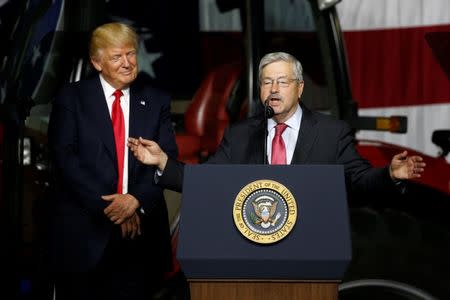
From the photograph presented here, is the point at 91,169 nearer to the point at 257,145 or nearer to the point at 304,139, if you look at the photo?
the point at 257,145

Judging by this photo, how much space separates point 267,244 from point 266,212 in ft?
0.24

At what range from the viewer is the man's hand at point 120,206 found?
3.02m

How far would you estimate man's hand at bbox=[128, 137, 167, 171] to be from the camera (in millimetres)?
2732

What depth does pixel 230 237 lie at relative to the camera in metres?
2.30

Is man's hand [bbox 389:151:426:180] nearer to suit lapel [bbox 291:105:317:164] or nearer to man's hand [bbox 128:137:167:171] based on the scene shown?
suit lapel [bbox 291:105:317:164]

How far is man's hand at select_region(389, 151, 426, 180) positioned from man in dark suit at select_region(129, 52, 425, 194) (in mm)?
58

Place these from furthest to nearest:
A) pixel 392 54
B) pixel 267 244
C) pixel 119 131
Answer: pixel 392 54 < pixel 119 131 < pixel 267 244

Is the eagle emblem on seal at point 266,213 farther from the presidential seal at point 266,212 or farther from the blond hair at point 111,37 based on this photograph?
the blond hair at point 111,37

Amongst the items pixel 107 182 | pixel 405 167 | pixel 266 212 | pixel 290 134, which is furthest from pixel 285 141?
pixel 107 182

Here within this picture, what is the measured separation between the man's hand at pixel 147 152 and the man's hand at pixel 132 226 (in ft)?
1.16

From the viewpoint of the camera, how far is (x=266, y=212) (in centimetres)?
230

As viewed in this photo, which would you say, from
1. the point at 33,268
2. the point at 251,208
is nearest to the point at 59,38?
the point at 33,268

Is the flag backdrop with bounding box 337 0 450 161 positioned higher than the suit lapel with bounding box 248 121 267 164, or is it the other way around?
the flag backdrop with bounding box 337 0 450 161

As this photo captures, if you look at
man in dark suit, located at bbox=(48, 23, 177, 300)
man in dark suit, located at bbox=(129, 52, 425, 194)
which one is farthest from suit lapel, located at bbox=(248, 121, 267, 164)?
man in dark suit, located at bbox=(48, 23, 177, 300)
